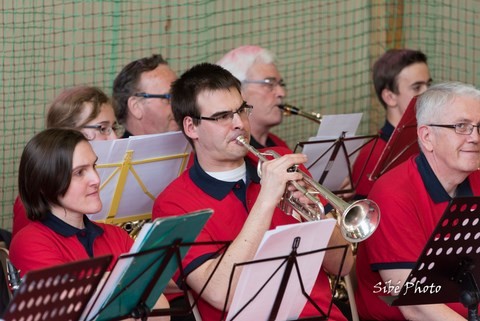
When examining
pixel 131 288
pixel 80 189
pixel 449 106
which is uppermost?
pixel 449 106

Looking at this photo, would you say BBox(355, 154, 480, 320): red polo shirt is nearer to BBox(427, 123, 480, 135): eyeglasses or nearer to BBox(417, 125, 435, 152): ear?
BBox(417, 125, 435, 152): ear

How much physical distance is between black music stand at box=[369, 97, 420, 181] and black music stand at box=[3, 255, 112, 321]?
1.99m

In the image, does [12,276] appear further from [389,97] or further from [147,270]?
[389,97]

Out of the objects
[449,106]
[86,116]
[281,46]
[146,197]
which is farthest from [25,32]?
[449,106]

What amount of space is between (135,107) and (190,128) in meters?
1.23

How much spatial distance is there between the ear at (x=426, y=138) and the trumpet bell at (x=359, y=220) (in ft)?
2.11

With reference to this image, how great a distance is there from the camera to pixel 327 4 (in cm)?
→ 632

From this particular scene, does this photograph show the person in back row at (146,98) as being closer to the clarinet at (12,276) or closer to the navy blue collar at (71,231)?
the navy blue collar at (71,231)

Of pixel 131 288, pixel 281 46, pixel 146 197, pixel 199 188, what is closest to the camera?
pixel 131 288

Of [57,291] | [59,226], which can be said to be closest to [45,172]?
[59,226]

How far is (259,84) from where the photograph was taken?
520 cm

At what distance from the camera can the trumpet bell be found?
10.7 feet

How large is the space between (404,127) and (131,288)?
1.90 m

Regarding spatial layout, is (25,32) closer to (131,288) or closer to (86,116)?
(86,116)
